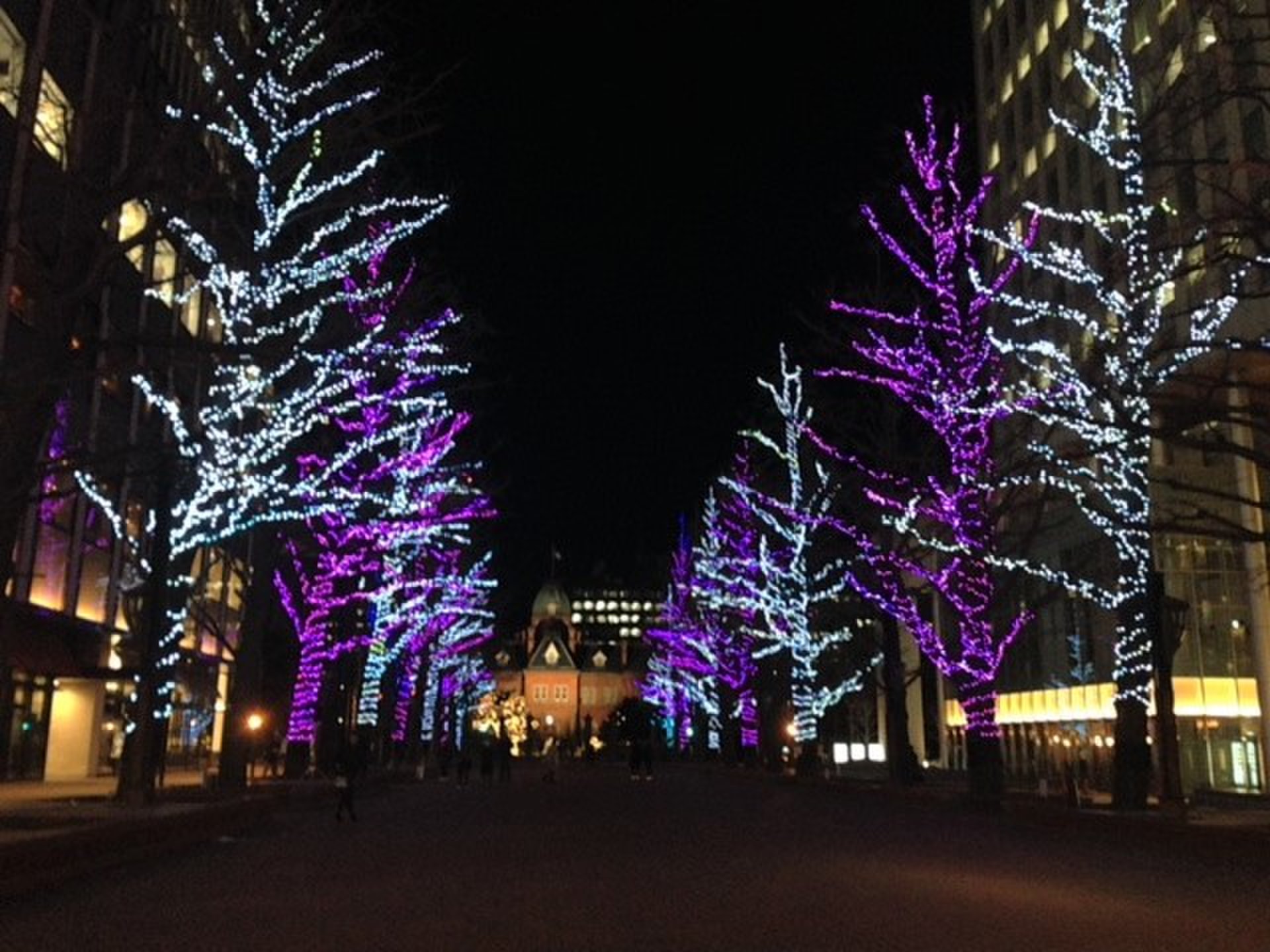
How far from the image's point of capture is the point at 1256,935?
9.43 m

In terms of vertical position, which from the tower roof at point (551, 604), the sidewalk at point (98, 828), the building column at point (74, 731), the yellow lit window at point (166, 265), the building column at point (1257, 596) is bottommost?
the sidewalk at point (98, 828)

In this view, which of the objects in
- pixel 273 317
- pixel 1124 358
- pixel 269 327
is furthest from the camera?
pixel 273 317

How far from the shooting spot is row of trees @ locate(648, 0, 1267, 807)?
61.3 ft

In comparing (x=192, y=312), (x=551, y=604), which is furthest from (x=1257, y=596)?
(x=551, y=604)

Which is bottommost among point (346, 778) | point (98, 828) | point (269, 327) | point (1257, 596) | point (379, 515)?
point (98, 828)

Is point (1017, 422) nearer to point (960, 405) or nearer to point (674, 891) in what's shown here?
point (960, 405)

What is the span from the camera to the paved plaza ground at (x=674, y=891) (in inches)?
356

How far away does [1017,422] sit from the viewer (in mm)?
44875

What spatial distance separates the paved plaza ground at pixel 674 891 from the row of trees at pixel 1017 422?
4339 millimetres

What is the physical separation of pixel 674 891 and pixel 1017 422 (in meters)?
36.4

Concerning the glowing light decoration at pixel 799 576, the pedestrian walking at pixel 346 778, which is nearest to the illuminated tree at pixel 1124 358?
the pedestrian walking at pixel 346 778

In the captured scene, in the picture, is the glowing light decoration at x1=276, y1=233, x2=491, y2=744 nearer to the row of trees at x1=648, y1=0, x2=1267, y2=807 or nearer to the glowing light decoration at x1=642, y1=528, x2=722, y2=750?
the row of trees at x1=648, y1=0, x2=1267, y2=807

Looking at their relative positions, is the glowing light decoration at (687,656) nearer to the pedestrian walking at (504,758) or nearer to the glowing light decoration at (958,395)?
the pedestrian walking at (504,758)

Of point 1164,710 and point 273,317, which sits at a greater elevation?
point 273,317
